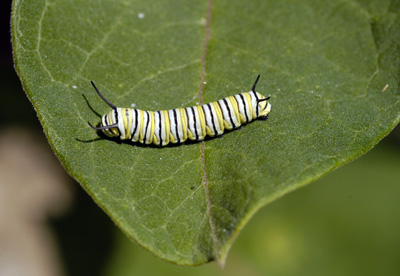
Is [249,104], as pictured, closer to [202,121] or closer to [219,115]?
[219,115]

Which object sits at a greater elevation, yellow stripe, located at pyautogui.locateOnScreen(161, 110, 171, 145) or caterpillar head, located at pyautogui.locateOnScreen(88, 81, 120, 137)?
caterpillar head, located at pyautogui.locateOnScreen(88, 81, 120, 137)

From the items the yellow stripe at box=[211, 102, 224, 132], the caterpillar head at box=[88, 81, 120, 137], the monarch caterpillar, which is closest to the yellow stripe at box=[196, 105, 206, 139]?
the monarch caterpillar

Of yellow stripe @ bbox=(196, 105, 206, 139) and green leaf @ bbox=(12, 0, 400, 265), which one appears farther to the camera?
yellow stripe @ bbox=(196, 105, 206, 139)

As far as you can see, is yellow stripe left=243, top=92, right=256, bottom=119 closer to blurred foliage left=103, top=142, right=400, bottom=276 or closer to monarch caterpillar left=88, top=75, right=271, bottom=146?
monarch caterpillar left=88, top=75, right=271, bottom=146

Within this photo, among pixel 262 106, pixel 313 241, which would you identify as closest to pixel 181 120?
pixel 262 106

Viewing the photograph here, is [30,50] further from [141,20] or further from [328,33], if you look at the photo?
[328,33]

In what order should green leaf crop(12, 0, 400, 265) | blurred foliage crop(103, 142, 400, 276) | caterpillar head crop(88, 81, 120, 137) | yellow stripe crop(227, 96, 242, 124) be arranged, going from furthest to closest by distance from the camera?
blurred foliage crop(103, 142, 400, 276) → yellow stripe crop(227, 96, 242, 124) → caterpillar head crop(88, 81, 120, 137) → green leaf crop(12, 0, 400, 265)

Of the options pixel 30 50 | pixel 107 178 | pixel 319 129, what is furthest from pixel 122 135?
pixel 319 129

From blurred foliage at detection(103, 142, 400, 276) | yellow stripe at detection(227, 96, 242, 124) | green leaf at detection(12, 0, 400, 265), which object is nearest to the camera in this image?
green leaf at detection(12, 0, 400, 265)
